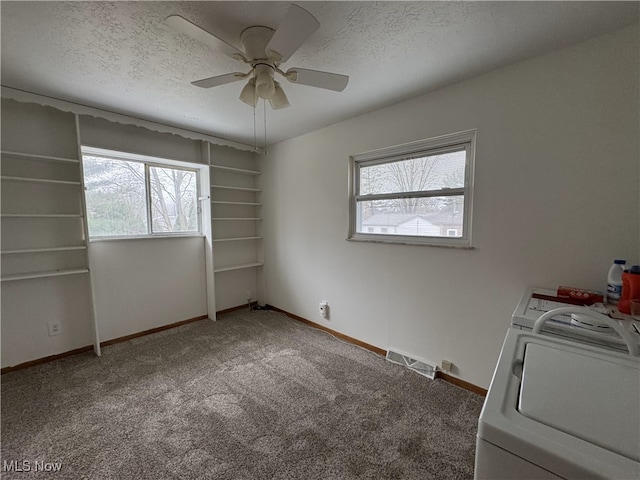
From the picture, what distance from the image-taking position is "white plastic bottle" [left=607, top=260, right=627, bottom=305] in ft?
4.51

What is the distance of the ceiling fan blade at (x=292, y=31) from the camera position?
1.09 meters

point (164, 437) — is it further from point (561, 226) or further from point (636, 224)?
point (636, 224)

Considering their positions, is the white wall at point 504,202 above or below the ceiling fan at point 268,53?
below

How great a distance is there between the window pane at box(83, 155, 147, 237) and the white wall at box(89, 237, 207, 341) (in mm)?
174

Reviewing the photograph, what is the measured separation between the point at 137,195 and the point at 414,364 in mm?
3393

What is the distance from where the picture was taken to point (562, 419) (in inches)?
24.4

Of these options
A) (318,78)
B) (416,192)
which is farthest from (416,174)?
(318,78)

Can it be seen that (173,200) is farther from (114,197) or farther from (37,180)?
(37,180)

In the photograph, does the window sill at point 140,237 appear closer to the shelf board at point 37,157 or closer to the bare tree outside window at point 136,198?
the bare tree outside window at point 136,198

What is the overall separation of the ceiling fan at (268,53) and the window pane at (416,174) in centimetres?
112

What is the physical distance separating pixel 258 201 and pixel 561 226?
11.1 ft

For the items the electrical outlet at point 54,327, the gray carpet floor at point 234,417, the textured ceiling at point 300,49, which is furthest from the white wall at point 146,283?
the textured ceiling at point 300,49

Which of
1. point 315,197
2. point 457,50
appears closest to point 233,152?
point 315,197

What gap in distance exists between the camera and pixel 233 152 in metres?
3.67
